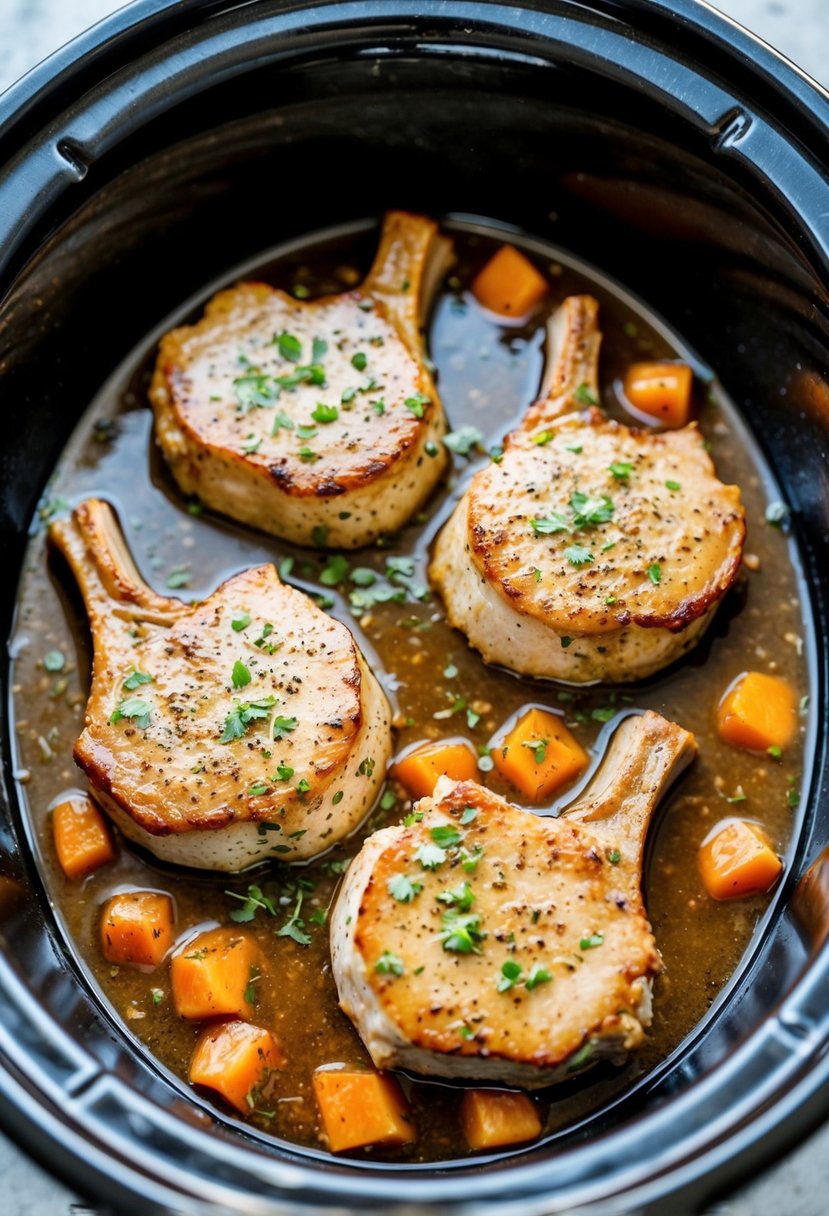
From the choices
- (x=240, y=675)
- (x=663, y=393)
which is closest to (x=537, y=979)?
(x=240, y=675)

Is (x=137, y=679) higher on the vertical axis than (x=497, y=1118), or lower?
higher

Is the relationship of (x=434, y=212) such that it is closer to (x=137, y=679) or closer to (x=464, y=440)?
(x=464, y=440)

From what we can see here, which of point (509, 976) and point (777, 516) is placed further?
point (777, 516)

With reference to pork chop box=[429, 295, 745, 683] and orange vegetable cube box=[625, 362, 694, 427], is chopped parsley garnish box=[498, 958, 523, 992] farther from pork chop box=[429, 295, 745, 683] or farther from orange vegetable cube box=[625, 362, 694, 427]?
orange vegetable cube box=[625, 362, 694, 427]

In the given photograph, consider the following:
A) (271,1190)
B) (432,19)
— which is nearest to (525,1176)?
(271,1190)

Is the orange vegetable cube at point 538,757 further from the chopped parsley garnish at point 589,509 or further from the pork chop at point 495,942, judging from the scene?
the chopped parsley garnish at point 589,509

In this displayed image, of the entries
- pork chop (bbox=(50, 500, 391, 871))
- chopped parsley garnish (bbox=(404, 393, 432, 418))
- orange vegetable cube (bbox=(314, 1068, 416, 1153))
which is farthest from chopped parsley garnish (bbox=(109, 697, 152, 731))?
chopped parsley garnish (bbox=(404, 393, 432, 418))

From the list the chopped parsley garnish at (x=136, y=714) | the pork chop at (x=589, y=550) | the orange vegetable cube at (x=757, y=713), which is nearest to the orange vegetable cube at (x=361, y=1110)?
the chopped parsley garnish at (x=136, y=714)

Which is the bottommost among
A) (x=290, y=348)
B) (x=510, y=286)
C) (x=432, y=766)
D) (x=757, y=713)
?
(x=432, y=766)
